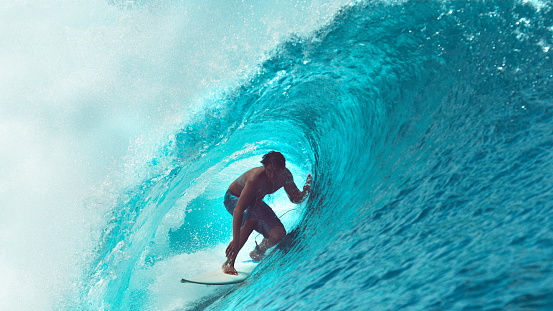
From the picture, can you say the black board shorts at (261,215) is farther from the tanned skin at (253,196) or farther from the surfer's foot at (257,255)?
the surfer's foot at (257,255)

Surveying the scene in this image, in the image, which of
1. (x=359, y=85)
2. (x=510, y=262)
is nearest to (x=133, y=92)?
(x=359, y=85)

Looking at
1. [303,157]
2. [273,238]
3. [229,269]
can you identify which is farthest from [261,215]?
[303,157]

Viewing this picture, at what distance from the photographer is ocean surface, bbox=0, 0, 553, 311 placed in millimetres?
2223

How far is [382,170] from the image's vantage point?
3.54 metres

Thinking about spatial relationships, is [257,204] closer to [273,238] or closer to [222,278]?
[273,238]

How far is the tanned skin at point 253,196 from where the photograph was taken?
3.61 m

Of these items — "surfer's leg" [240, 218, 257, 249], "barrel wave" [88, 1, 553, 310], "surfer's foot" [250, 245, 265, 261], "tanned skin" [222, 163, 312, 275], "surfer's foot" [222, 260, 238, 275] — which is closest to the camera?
"barrel wave" [88, 1, 553, 310]

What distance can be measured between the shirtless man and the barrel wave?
0.23 m

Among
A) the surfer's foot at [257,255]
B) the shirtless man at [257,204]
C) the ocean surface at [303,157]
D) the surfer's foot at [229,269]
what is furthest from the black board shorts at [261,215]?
the surfer's foot at [229,269]

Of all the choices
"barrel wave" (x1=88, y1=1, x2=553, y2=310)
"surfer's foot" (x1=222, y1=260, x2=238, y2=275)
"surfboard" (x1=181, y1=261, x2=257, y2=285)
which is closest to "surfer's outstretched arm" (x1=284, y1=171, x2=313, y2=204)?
"barrel wave" (x1=88, y1=1, x2=553, y2=310)

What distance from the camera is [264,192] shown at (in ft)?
12.7

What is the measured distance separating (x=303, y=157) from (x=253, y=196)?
6.23 ft

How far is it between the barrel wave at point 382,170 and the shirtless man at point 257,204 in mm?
233

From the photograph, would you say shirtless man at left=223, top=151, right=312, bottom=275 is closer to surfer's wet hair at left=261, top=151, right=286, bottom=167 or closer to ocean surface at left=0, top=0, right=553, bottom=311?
surfer's wet hair at left=261, top=151, right=286, bottom=167
